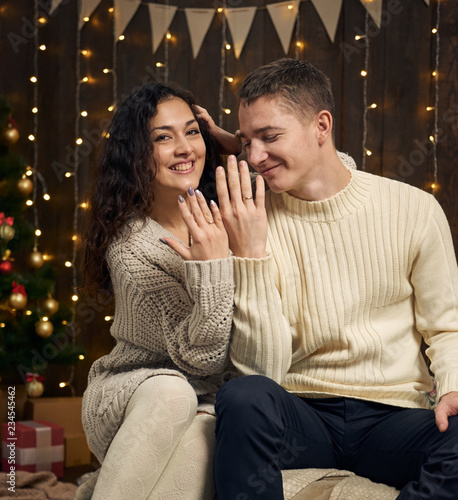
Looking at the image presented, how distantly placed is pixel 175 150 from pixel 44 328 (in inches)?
51.9

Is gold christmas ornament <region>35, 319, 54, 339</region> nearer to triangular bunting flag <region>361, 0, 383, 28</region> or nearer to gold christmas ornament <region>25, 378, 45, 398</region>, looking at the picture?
gold christmas ornament <region>25, 378, 45, 398</region>

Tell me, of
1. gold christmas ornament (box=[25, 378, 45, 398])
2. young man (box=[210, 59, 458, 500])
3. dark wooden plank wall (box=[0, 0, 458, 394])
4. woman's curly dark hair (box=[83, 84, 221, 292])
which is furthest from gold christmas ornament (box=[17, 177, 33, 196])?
young man (box=[210, 59, 458, 500])

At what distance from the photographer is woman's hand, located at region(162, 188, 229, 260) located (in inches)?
61.4

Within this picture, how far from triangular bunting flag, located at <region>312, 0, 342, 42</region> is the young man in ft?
4.89

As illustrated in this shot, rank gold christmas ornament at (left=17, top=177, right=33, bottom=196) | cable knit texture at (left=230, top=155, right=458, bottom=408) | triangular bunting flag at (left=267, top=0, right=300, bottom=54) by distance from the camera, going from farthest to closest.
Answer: triangular bunting flag at (left=267, top=0, right=300, bottom=54)
gold christmas ornament at (left=17, top=177, right=33, bottom=196)
cable knit texture at (left=230, top=155, right=458, bottom=408)

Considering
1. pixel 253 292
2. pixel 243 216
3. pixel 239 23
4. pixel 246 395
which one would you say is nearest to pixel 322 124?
pixel 243 216

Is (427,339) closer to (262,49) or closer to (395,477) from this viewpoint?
(395,477)

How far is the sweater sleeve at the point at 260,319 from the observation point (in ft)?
5.05

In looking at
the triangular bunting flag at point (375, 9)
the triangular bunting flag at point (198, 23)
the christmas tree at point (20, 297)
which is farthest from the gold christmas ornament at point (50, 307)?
the triangular bunting flag at point (375, 9)

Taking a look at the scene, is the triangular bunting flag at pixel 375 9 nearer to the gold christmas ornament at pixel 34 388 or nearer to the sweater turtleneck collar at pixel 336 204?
the sweater turtleneck collar at pixel 336 204

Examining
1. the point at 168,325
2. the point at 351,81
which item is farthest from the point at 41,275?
the point at 351,81

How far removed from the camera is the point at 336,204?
1.70m

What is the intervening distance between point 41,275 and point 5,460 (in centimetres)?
78

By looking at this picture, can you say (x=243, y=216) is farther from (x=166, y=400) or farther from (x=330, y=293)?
(x=166, y=400)
